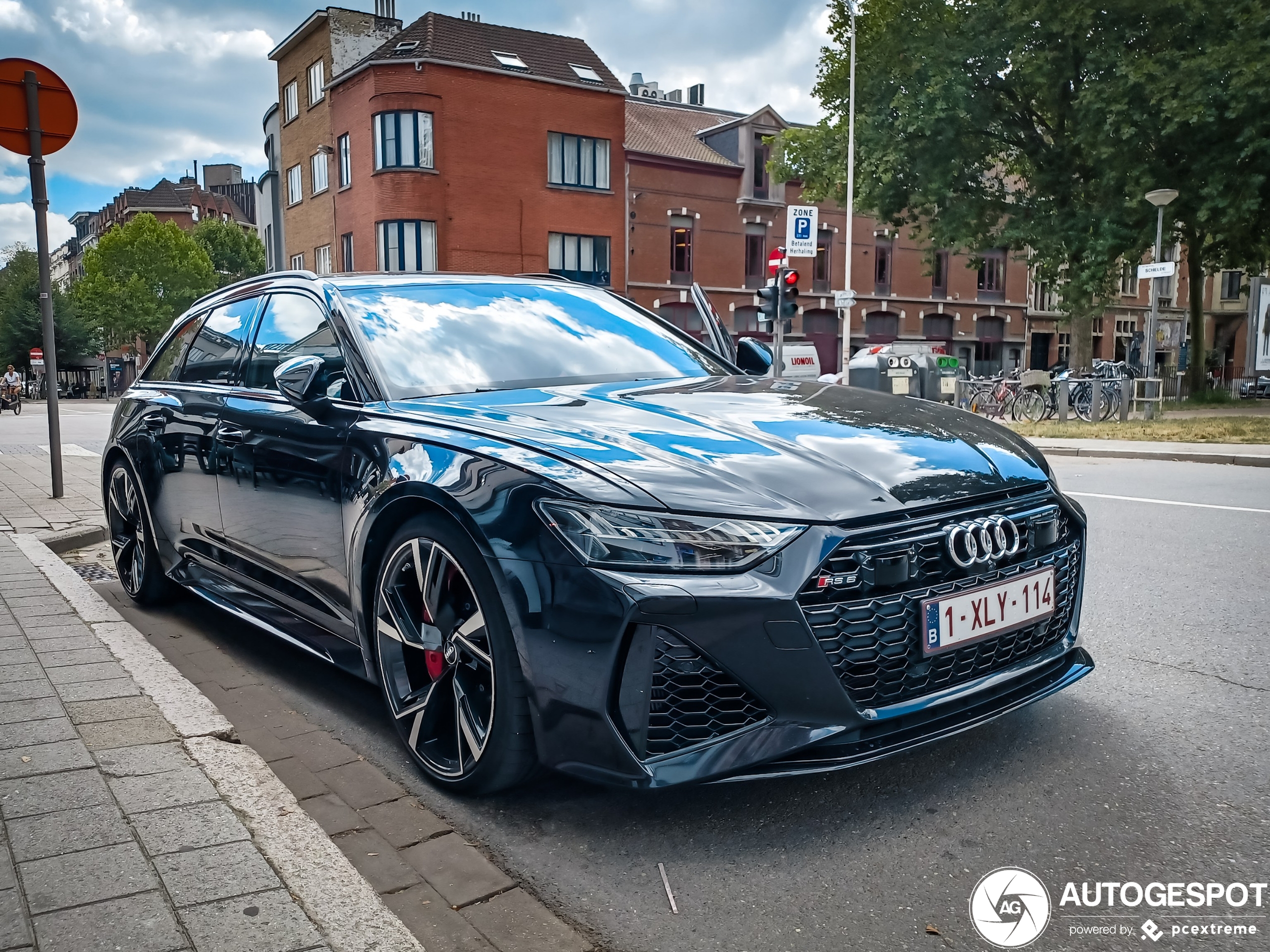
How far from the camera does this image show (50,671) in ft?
12.6

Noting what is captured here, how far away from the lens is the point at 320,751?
3.34 m

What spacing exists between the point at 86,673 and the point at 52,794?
44.6 inches

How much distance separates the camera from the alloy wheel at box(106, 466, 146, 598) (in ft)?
17.0

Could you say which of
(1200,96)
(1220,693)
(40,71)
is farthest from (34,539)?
(1200,96)

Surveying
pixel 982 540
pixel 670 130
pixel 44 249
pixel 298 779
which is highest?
pixel 670 130

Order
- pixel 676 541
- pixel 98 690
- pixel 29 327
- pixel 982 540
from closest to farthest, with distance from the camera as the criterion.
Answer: pixel 676 541
pixel 982 540
pixel 98 690
pixel 29 327

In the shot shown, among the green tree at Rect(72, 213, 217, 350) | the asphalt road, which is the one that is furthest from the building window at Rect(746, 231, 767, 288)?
the asphalt road

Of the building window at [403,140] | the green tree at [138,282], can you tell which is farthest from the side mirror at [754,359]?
the green tree at [138,282]

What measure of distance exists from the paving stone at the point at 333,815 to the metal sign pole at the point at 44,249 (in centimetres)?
649

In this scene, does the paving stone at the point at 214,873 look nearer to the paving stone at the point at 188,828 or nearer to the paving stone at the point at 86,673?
the paving stone at the point at 188,828

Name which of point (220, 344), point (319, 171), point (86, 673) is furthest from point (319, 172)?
point (86, 673)

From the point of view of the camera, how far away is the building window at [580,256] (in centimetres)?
3697

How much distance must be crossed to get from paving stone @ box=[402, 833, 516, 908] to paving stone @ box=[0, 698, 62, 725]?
1517mm

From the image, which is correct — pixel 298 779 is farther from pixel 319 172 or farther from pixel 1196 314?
pixel 319 172
